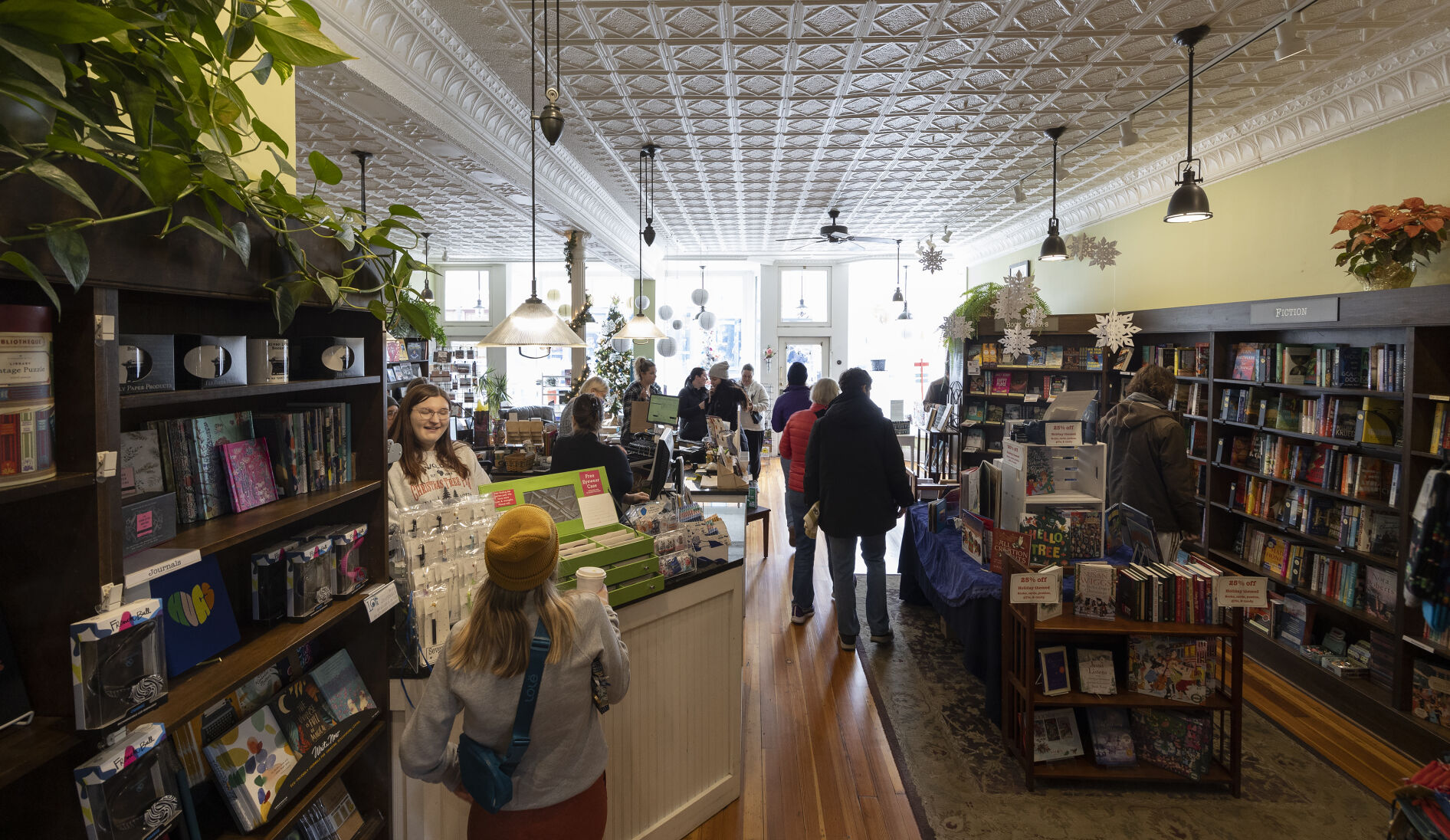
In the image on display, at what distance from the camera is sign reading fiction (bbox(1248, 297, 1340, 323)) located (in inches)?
170

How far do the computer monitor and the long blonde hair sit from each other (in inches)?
178

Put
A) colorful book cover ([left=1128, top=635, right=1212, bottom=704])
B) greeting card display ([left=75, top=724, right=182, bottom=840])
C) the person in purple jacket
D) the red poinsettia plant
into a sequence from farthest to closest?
the person in purple jacket < the red poinsettia plant < colorful book cover ([left=1128, top=635, right=1212, bottom=704]) < greeting card display ([left=75, top=724, right=182, bottom=840])

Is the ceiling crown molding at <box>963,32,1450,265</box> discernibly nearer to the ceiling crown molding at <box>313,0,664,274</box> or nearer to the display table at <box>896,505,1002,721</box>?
the display table at <box>896,505,1002,721</box>

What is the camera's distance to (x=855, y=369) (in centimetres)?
476

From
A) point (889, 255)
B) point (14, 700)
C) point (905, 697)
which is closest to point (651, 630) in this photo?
point (14, 700)

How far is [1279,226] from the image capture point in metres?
5.49

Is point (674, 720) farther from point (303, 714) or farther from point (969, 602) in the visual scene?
point (969, 602)

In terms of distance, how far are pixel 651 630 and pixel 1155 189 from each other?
6.92 m

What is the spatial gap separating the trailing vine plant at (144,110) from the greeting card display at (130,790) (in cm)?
71

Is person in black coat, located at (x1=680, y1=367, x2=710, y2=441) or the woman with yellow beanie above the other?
person in black coat, located at (x1=680, y1=367, x2=710, y2=441)

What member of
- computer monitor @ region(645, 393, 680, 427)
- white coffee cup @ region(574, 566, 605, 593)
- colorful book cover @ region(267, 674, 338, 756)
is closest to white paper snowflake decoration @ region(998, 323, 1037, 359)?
computer monitor @ region(645, 393, 680, 427)

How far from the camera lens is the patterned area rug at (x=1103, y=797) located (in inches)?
118

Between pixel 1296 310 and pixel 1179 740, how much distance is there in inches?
114

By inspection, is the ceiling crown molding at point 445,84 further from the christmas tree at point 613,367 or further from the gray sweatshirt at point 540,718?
the gray sweatshirt at point 540,718
